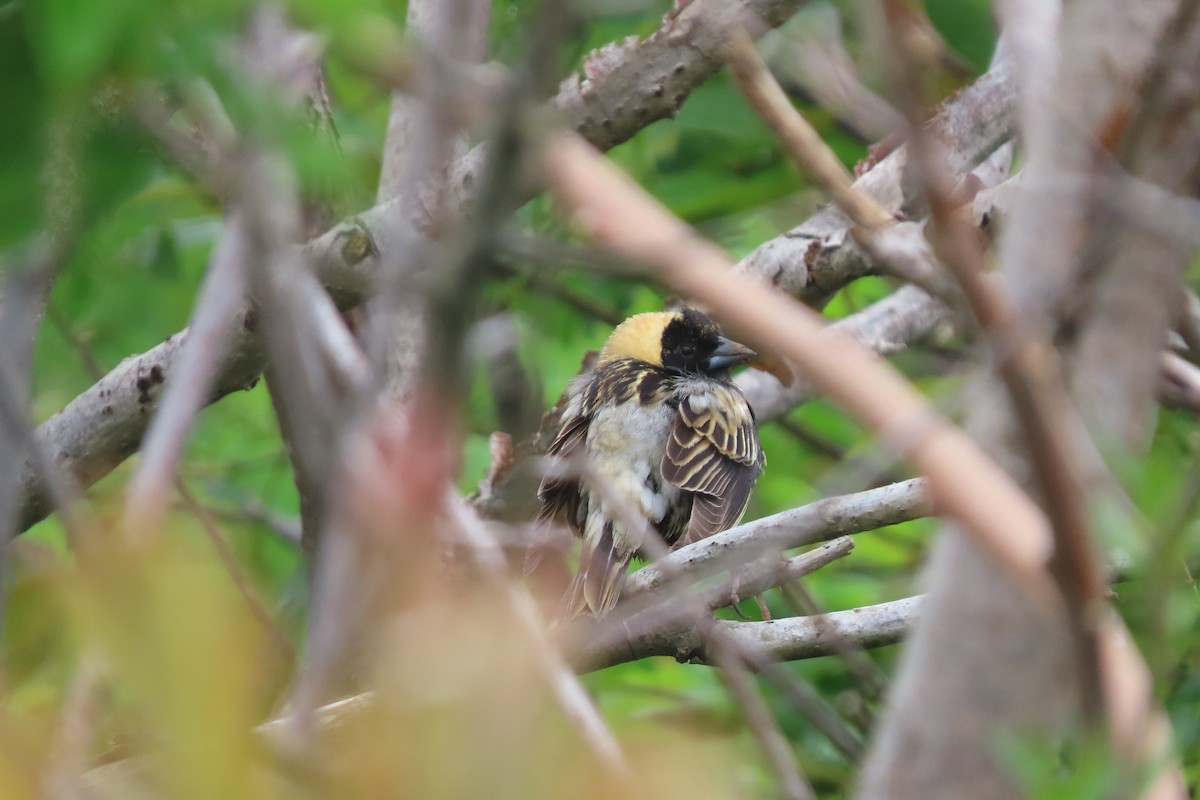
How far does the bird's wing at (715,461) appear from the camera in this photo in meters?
5.12

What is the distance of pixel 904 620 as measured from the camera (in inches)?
115

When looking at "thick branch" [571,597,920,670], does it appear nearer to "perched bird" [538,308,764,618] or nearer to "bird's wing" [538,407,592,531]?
"perched bird" [538,308,764,618]

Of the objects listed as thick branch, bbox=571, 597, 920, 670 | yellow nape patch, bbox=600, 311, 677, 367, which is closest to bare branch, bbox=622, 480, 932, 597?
thick branch, bbox=571, 597, 920, 670

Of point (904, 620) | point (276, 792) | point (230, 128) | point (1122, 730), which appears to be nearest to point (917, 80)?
point (1122, 730)

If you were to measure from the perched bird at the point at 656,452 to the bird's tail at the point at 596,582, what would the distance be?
2cm

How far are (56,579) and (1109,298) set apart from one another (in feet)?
3.23

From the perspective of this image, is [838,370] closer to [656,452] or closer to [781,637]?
[781,637]

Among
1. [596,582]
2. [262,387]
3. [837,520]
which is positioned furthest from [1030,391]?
[262,387]

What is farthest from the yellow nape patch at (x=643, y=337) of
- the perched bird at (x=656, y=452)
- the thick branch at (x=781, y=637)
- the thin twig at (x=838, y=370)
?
the thin twig at (x=838, y=370)

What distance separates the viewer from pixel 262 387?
6016mm

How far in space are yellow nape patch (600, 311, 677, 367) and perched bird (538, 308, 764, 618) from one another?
26cm

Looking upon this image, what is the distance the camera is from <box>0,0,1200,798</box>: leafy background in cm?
114

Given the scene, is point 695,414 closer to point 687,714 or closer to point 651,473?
point 651,473

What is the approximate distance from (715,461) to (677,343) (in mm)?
1162
